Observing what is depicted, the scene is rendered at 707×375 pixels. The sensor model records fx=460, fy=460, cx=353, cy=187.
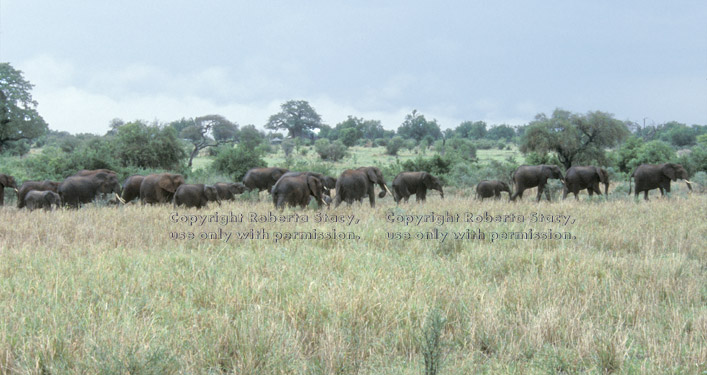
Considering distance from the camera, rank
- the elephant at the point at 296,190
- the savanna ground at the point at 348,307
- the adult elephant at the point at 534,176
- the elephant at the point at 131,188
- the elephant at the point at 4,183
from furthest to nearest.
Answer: the adult elephant at the point at 534,176 < the elephant at the point at 131,188 < the elephant at the point at 4,183 < the elephant at the point at 296,190 < the savanna ground at the point at 348,307

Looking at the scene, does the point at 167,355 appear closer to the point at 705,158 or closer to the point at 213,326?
the point at 213,326

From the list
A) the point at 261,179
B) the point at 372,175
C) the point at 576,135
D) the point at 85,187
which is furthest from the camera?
the point at 576,135

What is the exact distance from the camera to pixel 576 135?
3772 cm

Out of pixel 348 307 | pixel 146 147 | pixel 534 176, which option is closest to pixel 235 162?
pixel 146 147

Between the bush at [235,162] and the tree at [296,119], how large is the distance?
7242 cm

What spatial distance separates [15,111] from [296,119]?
63.4 meters

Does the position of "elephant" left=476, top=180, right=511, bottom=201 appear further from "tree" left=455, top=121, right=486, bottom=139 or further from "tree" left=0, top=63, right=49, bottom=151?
"tree" left=455, top=121, right=486, bottom=139

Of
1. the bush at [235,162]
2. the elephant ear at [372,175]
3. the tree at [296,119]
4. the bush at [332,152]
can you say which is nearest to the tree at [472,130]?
the tree at [296,119]

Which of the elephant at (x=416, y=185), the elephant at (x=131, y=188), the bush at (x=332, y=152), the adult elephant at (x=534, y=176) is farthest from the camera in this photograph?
the bush at (x=332, y=152)

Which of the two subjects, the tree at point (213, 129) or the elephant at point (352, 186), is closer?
the elephant at point (352, 186)

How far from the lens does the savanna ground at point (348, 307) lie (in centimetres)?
326

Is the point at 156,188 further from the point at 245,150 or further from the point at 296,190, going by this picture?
the point at 245,150

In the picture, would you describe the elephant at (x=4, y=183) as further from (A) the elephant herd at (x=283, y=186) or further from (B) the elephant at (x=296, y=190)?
(B) the elephant at (x=296, y=190)

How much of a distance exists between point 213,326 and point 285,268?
1866mm
